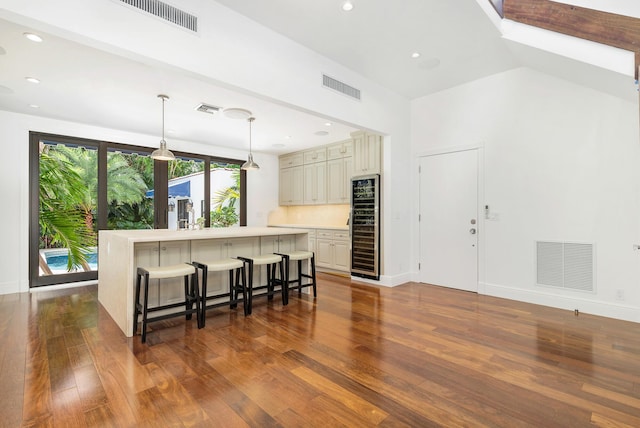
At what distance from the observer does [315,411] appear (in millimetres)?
1815

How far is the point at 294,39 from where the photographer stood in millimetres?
3318

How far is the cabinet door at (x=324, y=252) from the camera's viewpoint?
20.1 ft

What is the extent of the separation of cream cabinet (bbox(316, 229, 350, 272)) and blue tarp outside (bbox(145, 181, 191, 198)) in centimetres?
296

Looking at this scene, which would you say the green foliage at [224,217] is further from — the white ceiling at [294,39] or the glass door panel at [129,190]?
the white ceiling at [294,39]

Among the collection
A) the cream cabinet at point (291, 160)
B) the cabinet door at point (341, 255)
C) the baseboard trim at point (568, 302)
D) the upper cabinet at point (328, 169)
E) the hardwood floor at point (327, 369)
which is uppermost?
the cream cabinet at point (291, 160)

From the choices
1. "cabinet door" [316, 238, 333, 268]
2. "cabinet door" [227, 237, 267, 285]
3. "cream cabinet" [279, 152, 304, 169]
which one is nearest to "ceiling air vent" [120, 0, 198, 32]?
"cabinet door" [227, 237, 267, 285]

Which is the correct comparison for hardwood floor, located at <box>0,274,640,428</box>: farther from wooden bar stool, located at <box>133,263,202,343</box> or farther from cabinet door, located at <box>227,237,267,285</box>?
cabinet door, located at <box>227,237,267,285</box>

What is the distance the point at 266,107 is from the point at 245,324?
2.93 metres

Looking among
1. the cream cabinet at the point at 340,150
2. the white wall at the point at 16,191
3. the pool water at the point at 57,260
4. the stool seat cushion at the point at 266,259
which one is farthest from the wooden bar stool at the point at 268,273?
the white wall at the point at 16,191

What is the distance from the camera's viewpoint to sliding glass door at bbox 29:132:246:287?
16.0ft

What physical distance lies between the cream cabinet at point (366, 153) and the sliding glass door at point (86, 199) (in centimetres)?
272

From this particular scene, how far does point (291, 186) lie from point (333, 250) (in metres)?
2.34

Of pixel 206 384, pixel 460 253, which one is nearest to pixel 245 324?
pixel 206 384

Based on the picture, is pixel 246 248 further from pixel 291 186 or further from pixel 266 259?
pixel 291 186
